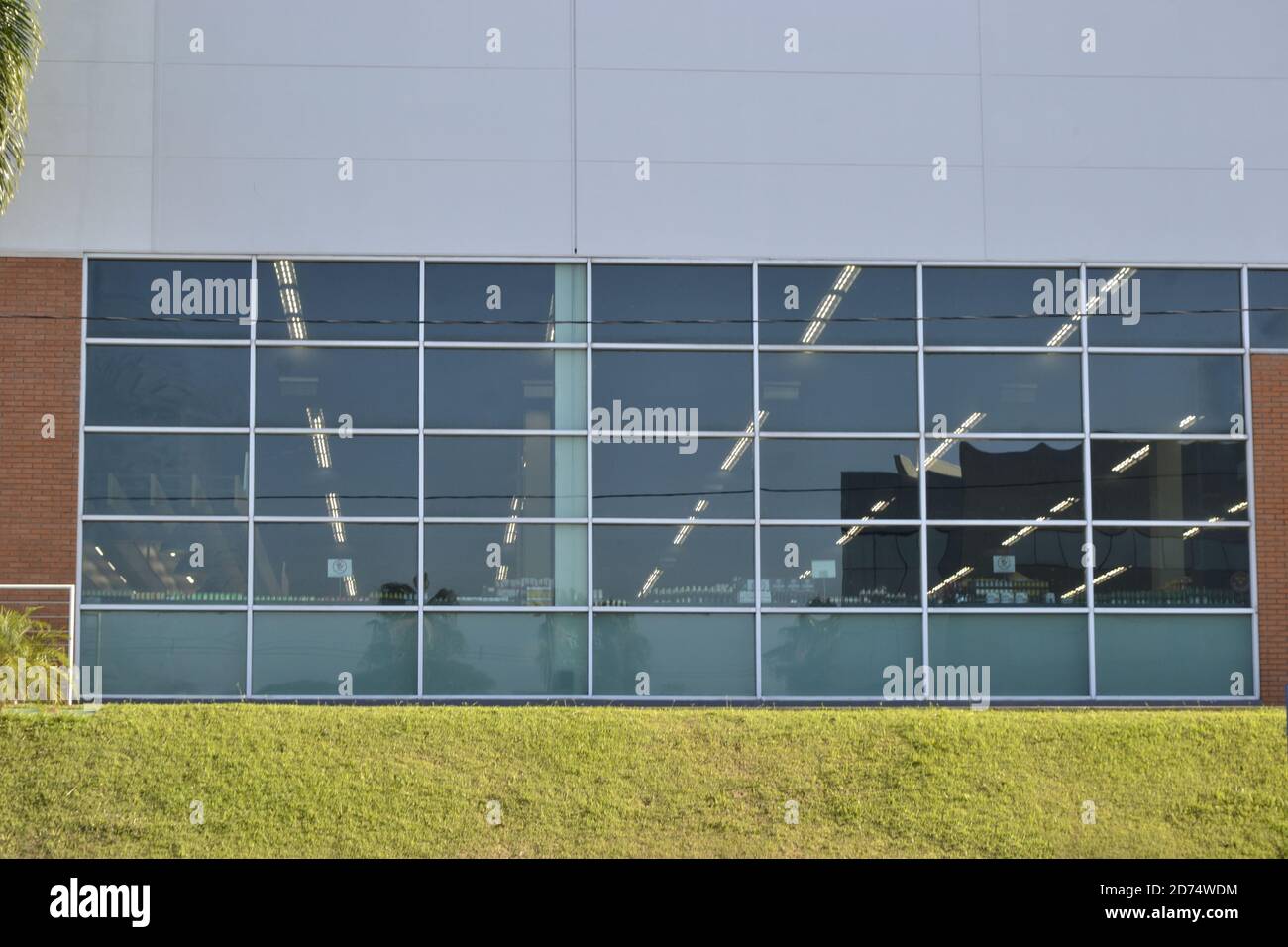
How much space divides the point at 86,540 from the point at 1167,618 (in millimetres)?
11842

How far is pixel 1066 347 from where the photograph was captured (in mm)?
16281

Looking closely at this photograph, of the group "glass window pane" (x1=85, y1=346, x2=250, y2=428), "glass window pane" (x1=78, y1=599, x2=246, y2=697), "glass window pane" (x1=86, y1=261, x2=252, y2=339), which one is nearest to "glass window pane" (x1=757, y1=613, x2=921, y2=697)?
"glass window pane" (x1=78, y1=599, x2=246, y2=697)

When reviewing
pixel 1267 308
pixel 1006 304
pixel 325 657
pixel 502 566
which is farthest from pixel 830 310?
pixel 325 657

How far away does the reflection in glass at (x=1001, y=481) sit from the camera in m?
16.0

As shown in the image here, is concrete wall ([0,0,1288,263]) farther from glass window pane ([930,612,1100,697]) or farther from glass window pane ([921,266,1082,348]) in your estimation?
glass window pane ([930,612,1100,697])

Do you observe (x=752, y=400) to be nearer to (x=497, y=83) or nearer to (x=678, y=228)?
(x=678, y=228)

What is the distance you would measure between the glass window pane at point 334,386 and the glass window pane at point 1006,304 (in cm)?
595

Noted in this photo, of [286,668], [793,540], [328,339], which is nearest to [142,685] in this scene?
[286,668]

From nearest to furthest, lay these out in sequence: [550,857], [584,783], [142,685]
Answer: [550,857] < [584,783] < [142,685]

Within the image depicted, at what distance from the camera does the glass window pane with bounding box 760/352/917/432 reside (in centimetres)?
1606

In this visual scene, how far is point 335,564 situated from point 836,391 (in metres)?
5.81

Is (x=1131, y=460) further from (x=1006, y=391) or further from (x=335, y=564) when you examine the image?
(x=335, y=564)

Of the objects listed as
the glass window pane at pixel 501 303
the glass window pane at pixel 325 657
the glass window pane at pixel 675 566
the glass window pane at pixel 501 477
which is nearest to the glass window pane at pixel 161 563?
the glass window pane at pixel 325 657

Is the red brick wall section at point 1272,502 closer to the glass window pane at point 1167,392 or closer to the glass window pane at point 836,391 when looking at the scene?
the glass window pane at point 1167,392
